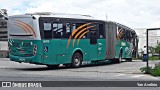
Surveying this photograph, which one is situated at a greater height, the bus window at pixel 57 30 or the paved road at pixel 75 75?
the bus window at pixel 57 30

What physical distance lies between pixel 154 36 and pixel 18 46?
758 centimetres

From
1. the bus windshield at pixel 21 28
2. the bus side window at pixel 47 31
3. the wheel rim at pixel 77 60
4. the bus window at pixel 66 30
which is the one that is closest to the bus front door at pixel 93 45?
the wheel rim at pixel 77 60

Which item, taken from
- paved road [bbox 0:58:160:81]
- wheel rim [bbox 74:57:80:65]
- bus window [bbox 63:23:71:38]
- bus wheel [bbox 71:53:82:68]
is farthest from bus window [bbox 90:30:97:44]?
paved road [bbox 0:58:160:81]

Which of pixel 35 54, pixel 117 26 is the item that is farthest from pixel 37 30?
pixel 117 26

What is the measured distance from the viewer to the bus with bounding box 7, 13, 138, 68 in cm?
2009

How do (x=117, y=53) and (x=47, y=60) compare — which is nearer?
(x=47, y=60)

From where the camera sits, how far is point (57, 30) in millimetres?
21031

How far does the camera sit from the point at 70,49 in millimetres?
22094

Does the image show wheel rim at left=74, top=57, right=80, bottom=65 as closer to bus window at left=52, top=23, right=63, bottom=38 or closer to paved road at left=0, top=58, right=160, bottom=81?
paved road at left=0, top=58, right=160, bottom=81

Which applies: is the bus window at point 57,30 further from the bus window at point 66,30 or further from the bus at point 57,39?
the bus window at point 66,30

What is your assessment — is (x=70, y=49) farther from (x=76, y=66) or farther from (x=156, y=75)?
(x=156, y=75)

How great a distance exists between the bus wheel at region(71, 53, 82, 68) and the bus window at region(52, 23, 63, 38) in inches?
79.0

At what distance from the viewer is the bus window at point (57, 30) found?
20828 millimetres

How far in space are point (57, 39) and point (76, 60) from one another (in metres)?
2.46
